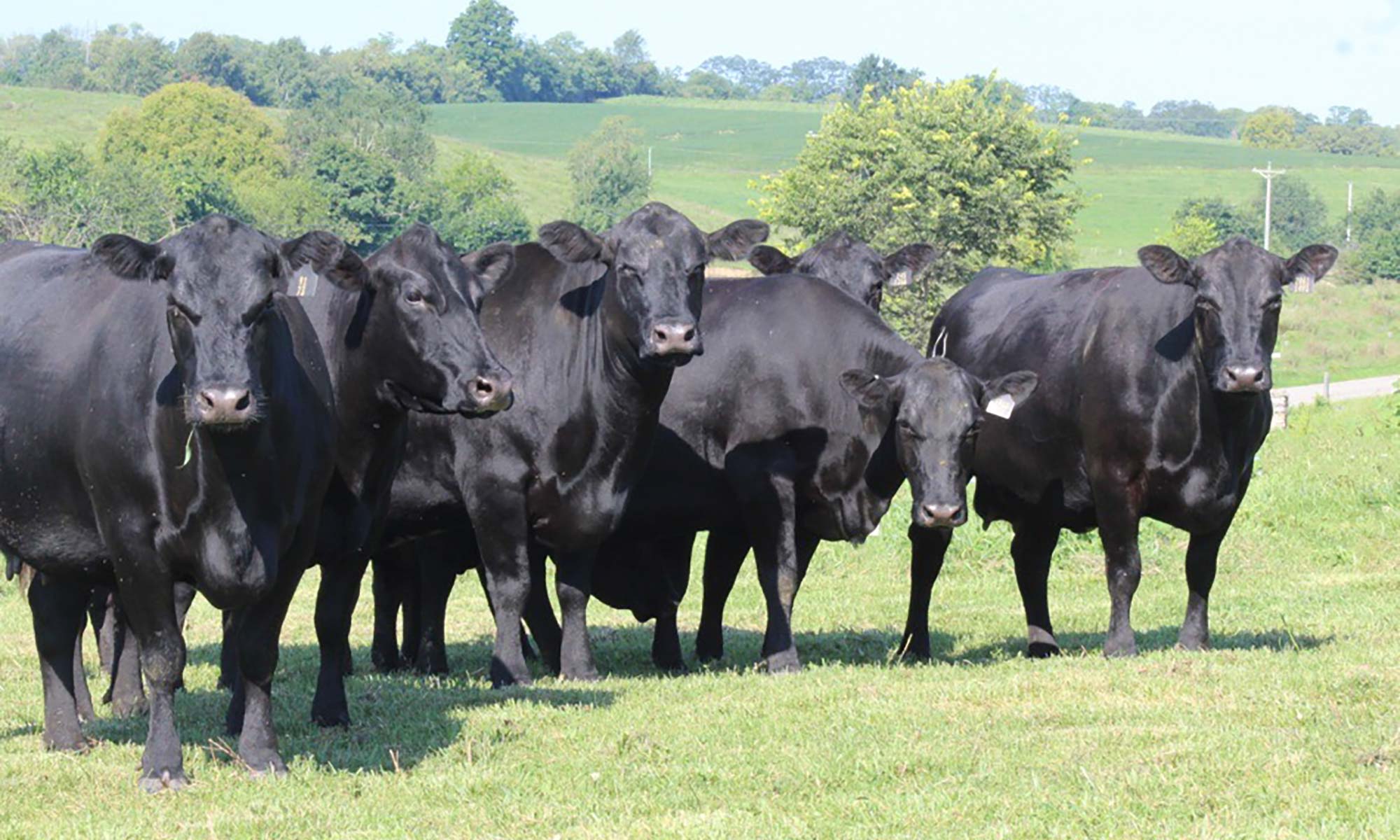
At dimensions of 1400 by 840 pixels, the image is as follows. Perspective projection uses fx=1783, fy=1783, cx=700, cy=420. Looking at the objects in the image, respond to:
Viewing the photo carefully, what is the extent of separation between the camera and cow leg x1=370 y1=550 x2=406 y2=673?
40.5 feet

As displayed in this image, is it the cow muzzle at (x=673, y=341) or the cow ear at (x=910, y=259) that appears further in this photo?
the cow ear at (x=910, y=259)

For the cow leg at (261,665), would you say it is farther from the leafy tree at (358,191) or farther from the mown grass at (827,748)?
the leafy tree at (358,191)

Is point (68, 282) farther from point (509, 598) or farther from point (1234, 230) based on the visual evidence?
point (1234, 230)

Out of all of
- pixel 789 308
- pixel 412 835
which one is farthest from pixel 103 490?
pixel 789 308

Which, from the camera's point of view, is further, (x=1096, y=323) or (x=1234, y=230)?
(x=1234, y=230)

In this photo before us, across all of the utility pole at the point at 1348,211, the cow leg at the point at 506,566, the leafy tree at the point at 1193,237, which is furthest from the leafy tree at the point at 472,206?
the cow leg at the point at 506,566

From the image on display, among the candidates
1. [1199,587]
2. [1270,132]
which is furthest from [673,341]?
[1270,132]

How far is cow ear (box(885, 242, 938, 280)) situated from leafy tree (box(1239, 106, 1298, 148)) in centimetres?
16498

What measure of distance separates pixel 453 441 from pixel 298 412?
3.03 meters

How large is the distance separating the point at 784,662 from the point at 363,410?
3.42 metres

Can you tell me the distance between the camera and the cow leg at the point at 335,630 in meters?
9.30

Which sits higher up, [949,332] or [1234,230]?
[949,332]

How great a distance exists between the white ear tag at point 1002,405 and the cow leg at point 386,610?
165 inches

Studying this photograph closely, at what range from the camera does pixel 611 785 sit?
7434 millimetres
